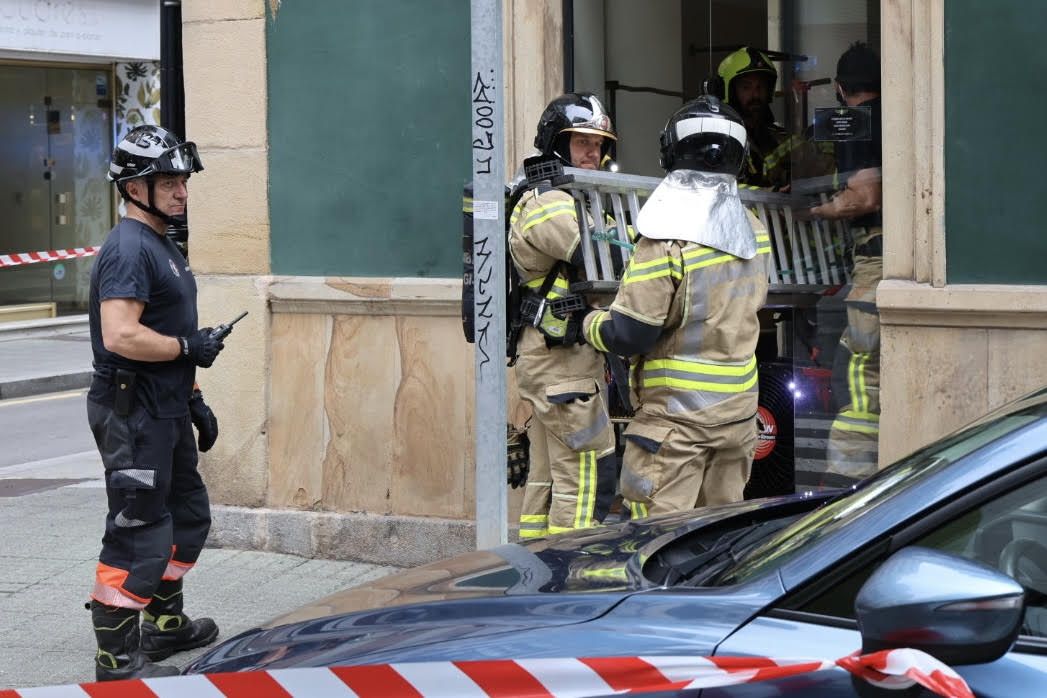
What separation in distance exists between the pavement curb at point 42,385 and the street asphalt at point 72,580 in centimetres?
425

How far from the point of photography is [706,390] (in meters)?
5.12

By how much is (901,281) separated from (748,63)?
2.05m

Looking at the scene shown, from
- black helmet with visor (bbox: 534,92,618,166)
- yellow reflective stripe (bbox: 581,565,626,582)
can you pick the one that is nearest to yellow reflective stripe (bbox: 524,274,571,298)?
black helmet with visor (bbox: 534,92,618,166)

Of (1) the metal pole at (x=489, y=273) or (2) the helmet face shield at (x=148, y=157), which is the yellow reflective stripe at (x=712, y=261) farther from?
(2) the helmet face shield at (x=148, y=157)

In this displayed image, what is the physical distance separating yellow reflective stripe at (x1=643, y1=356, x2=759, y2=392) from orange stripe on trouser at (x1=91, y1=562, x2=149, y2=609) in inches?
79.5

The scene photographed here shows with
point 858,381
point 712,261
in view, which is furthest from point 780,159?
point 712,261

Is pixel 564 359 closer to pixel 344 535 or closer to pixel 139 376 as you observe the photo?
pixel 139 376

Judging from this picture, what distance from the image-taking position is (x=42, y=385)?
1449cm

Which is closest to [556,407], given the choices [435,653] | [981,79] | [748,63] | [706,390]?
[706,390]

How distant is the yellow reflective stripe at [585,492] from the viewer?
5.98 m

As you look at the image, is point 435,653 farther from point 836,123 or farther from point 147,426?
point 836,123

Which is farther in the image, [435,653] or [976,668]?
[435,653]

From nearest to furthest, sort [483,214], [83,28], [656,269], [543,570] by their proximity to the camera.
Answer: [543,570] → [483,214] → [656,269] → [83,28]

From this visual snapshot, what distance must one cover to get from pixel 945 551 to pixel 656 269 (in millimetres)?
2597
